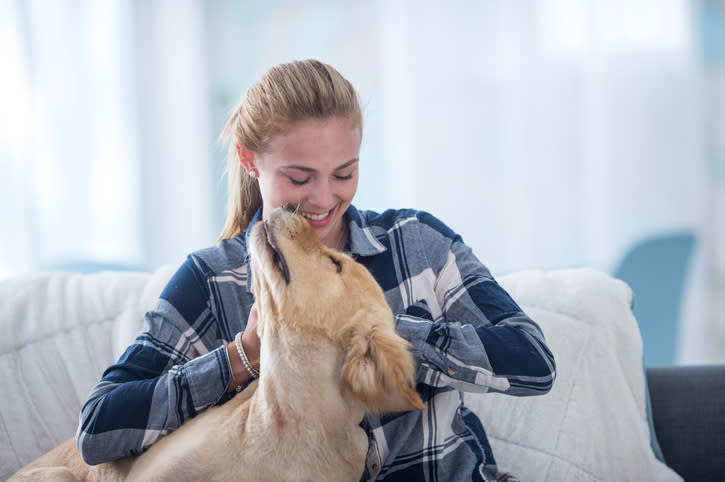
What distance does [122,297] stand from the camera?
200 centimetres

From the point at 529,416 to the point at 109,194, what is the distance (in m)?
2.51

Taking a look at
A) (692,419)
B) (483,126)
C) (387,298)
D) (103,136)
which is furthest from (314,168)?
(103,136)

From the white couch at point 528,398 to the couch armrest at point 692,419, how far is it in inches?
5.1

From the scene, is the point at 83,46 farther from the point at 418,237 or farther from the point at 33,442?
the point at 418,237

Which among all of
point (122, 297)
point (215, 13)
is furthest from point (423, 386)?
point (215, 13)

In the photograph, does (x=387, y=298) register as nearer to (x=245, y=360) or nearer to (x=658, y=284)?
(x=245, y=360)

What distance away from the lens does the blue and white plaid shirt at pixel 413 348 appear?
1.29m

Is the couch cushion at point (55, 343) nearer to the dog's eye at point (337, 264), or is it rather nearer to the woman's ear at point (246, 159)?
the woman's ear at point (246, 159)

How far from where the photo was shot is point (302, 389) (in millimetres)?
1215

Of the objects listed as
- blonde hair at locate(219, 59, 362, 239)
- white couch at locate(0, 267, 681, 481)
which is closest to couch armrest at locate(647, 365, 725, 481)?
white couch at locate(0, 267, 681, 481)

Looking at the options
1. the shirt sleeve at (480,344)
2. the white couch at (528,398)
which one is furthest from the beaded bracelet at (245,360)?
the white couch at (528,398)

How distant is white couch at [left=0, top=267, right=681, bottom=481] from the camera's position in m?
1.72

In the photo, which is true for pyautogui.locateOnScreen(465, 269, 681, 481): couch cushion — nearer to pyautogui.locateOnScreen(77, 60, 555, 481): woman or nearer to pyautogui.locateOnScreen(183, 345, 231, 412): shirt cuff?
pyautogui.locateOnScreen(77, 60, 555, 481): woman

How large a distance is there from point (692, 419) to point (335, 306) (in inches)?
49.4
